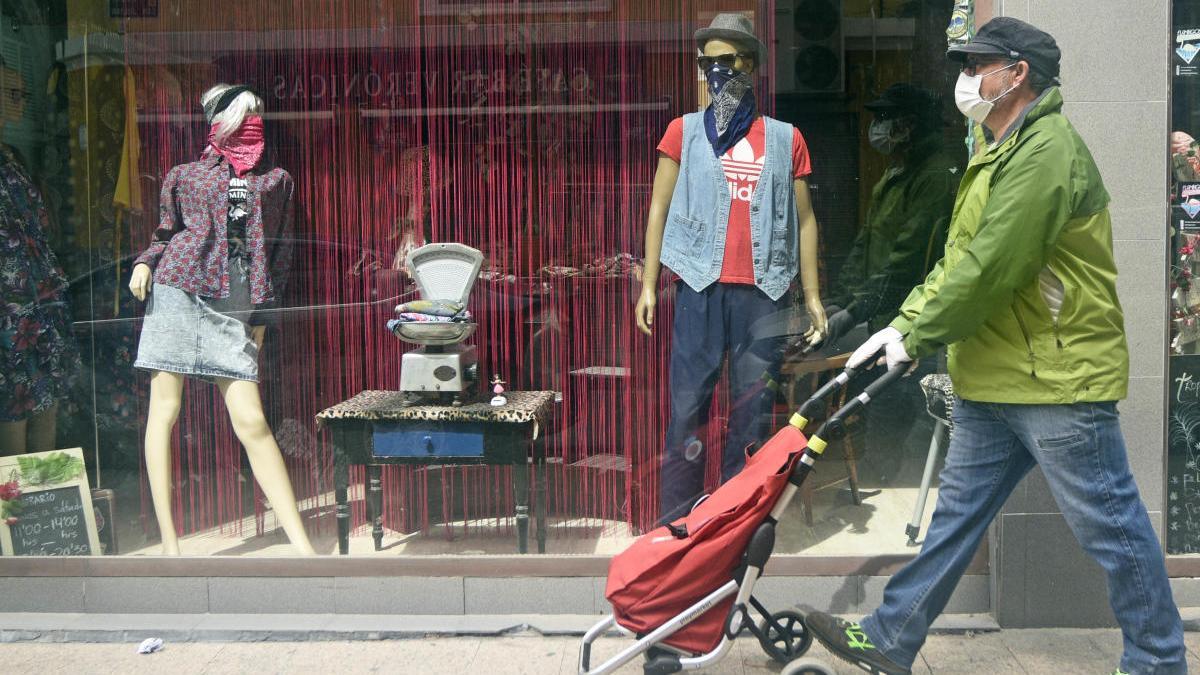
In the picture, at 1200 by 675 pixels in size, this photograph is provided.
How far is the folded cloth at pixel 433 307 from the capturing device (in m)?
4.08

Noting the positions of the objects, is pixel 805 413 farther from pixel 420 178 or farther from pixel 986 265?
pixel 420 178

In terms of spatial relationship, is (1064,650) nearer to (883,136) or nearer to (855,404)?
(855,404)

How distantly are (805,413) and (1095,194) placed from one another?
981 mm

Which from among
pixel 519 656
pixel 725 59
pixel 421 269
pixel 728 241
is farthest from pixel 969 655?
pixel 421 269

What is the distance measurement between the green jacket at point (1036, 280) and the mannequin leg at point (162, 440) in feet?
9.19

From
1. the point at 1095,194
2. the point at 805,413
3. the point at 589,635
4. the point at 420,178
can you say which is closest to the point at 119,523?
the point at 420,178

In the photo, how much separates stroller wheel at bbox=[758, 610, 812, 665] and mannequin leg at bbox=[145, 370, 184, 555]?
2331mm

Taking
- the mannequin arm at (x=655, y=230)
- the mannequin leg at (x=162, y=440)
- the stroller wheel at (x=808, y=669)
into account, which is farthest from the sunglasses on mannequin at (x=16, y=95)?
the stroller wheel at (x=808, y=669)

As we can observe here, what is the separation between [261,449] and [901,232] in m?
2.60

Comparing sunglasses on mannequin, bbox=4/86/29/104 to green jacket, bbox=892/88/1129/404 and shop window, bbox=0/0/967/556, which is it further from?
green jacket, bbox=892/88/1129/404

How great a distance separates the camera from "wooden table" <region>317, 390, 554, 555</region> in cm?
409

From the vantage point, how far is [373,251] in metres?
4.29

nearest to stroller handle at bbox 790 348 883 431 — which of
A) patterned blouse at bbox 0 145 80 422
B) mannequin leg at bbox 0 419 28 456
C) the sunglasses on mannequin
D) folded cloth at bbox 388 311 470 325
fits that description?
folded cloth at bbox 388 311 470 325

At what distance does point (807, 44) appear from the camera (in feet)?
13.4
